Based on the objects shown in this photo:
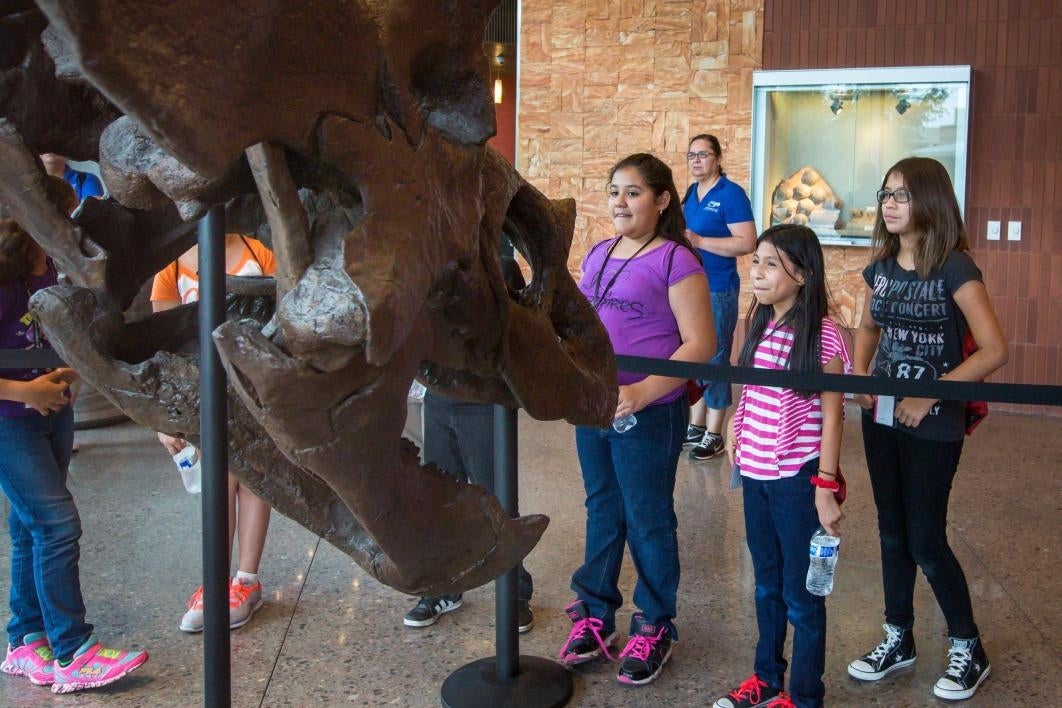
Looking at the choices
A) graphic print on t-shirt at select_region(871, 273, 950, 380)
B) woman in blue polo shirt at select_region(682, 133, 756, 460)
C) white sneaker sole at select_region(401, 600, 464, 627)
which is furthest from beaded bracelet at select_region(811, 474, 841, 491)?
woman in blue polo shirt at select_region(682, 133, 756, 460)

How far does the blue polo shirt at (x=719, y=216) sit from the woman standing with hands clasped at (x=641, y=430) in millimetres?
2659

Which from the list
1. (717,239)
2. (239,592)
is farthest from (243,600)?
(717,239)

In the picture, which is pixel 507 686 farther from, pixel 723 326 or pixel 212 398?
pixel 723 326

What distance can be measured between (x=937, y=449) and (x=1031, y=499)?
8.97 feet

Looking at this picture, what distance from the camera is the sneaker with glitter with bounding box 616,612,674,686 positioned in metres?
3.76

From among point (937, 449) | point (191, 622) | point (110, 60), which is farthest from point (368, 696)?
point (110, 60)

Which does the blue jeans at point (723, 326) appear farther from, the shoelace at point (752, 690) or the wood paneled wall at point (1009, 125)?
the shoelace at point (752, 690)

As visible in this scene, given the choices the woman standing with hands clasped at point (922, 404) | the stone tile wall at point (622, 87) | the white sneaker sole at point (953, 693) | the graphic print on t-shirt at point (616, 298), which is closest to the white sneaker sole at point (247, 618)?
the graphic print on t-shirt at point (616, 298)

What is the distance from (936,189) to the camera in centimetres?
382

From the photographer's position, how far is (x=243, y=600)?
426cm

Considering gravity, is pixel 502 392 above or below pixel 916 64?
below

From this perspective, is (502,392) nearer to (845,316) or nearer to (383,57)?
(383,57)

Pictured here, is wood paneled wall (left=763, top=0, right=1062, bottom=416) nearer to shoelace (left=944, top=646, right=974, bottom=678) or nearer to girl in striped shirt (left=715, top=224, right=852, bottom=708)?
shoelace (left=944, top=646, right=974, bottom=678)

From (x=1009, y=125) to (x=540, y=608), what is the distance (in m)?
6.05
